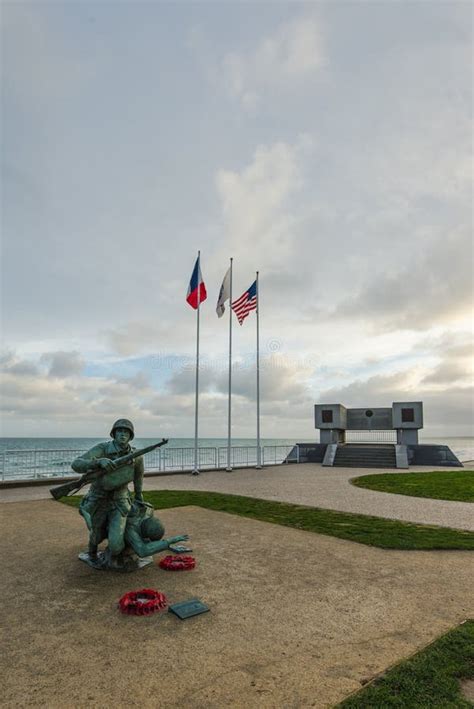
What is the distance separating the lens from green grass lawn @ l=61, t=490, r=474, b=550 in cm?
671

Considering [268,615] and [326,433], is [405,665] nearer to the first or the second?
[268,615]

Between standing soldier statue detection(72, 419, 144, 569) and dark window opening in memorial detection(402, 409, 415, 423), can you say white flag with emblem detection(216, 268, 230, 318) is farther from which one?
dark window opening in memorial detection(402, 409, 415, 423)

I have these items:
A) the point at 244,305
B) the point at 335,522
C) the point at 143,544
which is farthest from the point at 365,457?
the point at 143,544

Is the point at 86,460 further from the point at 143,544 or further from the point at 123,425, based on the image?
the point at 143,544

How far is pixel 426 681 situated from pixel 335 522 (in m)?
5.39

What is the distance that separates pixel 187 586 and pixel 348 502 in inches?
276

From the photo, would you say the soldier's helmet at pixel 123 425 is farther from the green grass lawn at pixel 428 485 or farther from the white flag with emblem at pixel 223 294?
the white flag with emblem at pixel 223 294

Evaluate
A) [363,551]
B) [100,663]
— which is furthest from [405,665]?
[363,551]

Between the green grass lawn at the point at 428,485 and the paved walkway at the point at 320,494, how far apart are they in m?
0.68

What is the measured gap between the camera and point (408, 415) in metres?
25.6

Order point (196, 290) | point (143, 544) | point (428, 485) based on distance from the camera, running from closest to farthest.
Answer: point (143, 544) → point (428, 485) → point (196, 290)

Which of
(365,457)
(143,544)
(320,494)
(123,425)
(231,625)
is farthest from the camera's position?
(365,457)

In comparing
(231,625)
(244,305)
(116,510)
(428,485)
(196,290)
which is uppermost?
(196,290)

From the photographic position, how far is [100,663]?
3205mm
